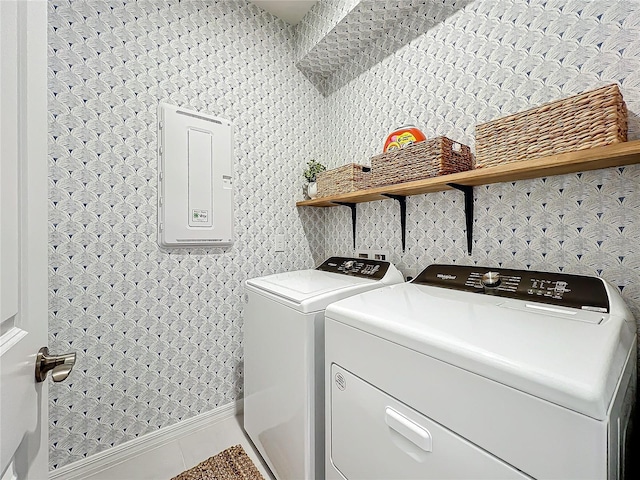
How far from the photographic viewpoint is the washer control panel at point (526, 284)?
1002 mm

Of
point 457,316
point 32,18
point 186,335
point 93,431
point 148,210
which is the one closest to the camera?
point 32,18

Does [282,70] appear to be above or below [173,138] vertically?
above

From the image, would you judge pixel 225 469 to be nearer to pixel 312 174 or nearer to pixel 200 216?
pixel 200 216

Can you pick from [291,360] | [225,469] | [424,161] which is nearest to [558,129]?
[424,161]

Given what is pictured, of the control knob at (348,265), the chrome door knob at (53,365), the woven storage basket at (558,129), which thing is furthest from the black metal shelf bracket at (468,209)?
the chrome door knob at (53,365)

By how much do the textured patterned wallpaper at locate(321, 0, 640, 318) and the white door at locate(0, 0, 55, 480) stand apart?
5.25 feet

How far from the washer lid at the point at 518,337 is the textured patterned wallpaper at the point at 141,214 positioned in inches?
45.0

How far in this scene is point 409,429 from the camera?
0.82 m

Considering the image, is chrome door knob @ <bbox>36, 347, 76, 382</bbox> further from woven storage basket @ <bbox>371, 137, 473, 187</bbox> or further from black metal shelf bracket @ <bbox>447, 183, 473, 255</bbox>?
black metal shelf bracket @ <bbox>447, 183, 473, 255</bbox>

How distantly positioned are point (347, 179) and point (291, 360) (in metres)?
1.11

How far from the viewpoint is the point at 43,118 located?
1.85ft

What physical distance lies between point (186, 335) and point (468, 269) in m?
1.66

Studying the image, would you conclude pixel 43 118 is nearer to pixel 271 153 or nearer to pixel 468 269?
pixel 468 269

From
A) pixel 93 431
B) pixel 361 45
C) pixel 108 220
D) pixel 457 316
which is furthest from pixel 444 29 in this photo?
pixel 93 431
